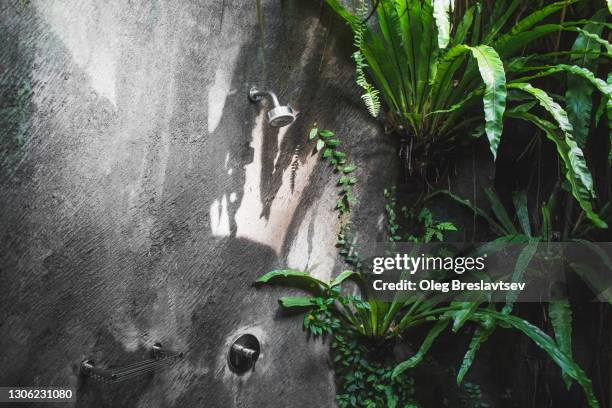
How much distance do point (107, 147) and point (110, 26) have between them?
37cm

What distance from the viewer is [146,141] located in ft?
5.27

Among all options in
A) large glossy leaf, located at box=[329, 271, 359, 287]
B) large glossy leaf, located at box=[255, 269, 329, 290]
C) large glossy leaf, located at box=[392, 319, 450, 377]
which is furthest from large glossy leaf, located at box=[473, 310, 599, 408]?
large glossy leaf, located at box=[255, 269, 329, 290]

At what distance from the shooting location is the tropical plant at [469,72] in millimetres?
1678

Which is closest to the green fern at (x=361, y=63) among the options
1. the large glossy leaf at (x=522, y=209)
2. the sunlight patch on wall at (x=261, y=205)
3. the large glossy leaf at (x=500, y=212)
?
the sunlight patch on wall at (x=261, y=205)

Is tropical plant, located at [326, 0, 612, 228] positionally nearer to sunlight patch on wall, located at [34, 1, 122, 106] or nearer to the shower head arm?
the shower head arm

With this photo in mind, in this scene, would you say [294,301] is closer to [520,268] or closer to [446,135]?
[520,268]

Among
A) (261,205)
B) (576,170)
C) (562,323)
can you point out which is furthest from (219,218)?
(562,323)

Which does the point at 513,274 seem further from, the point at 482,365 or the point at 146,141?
the point at 146,141

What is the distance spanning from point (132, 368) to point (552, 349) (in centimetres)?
147

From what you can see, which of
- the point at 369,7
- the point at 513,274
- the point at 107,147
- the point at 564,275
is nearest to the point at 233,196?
the point at 107,147

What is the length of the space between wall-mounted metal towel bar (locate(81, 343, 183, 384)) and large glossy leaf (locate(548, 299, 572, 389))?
140 cm

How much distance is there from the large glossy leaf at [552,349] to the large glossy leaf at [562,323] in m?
0.04

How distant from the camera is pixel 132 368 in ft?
5.00

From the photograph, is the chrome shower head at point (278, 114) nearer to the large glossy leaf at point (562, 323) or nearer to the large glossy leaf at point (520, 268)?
→ the large glossy leaf at point (520, 268)
